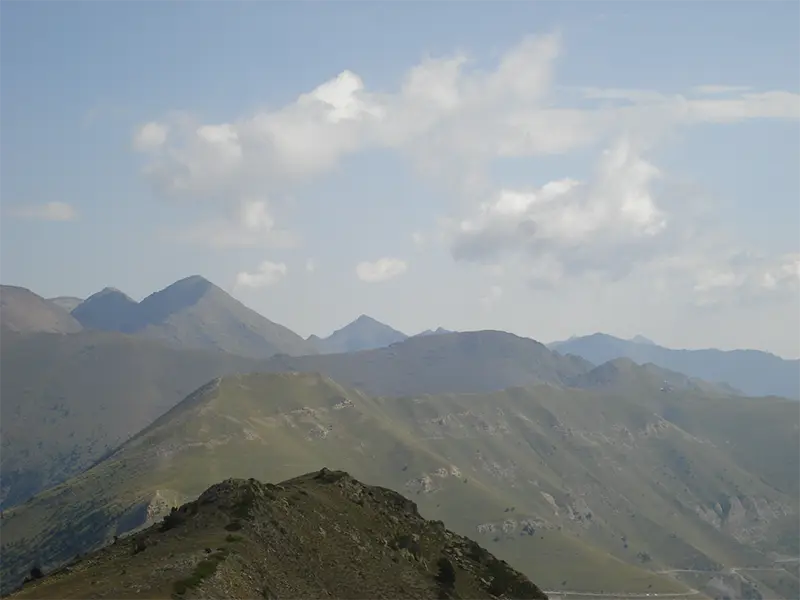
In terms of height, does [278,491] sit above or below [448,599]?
above

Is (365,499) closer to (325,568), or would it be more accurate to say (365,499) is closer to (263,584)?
(325,568)

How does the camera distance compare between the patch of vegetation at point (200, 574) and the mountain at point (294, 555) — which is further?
the mountain at point (294, 555)

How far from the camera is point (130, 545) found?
313 ft

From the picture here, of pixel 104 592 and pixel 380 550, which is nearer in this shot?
pixel 104 592

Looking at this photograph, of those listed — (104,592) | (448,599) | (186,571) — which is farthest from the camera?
(448,599)

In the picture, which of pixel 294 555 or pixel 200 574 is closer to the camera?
pixel 200 574

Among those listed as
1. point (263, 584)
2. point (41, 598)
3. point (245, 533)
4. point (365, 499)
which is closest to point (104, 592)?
point (41, 598)

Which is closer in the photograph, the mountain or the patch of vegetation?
the patch of vegetation

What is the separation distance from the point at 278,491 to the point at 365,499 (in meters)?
16.1

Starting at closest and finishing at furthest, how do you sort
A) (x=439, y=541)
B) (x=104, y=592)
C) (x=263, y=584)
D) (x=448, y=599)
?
(x=104, y=592) → (x=263, y=584) → (x=448, y=599) → (x=439, y=541)

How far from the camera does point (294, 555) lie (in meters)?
94.7

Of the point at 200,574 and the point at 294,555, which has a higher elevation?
the point at 200,574

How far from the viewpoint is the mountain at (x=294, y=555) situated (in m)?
76.7

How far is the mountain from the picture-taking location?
76688 mm
